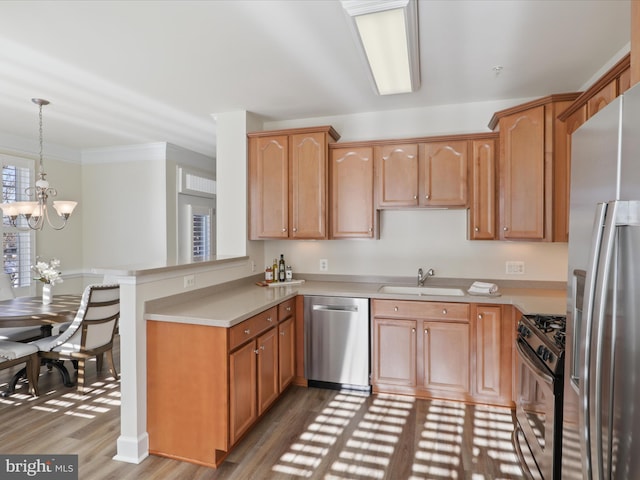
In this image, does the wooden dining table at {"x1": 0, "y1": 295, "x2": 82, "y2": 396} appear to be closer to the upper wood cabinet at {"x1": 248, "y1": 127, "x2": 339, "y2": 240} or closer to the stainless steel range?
the upper wood cabinet at {"x1": 248, "y1": 127, "x2": 339, "y2": 240}

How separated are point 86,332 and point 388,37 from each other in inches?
128

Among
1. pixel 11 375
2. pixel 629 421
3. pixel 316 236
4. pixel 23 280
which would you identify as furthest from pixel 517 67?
pixel 23 280

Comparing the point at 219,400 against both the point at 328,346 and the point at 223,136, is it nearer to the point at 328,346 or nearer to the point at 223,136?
the point at 328,346

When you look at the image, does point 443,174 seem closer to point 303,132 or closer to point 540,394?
point 303,132

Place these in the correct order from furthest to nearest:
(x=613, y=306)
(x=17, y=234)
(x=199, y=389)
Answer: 1. (x=17, y=234)
2. (x=199, y=389)
3. (x=613, y=306)

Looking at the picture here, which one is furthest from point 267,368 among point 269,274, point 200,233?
point 200,233

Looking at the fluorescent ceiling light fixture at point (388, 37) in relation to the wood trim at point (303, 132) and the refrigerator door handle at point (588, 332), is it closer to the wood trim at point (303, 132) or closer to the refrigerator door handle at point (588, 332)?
the wood trim at point (303, 132)

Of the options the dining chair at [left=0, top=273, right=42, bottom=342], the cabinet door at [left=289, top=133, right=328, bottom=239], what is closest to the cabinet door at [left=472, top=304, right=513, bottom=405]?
the cabinet door at [left=289, top=133, right=328, bottom=239]

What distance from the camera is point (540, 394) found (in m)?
1.86

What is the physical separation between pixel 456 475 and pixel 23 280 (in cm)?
526

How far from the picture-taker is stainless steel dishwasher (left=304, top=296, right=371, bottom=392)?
10.5ft

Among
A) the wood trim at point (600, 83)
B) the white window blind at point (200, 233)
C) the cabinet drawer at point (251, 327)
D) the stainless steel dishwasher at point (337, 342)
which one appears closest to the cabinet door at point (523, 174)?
the wood trim at point (600, 83)

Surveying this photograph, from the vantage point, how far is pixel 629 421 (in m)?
0.89

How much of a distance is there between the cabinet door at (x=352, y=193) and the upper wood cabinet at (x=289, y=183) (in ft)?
0.34
